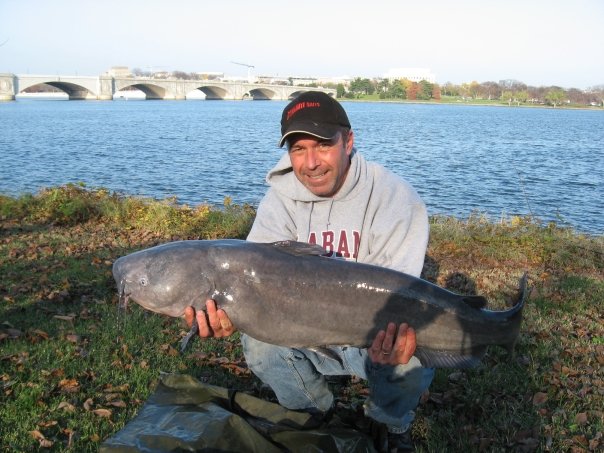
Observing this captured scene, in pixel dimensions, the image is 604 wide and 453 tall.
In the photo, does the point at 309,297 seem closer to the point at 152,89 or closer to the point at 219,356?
the point at 219,356

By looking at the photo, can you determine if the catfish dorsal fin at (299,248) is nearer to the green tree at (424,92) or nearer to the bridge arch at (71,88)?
the bridge arch at (71,88)

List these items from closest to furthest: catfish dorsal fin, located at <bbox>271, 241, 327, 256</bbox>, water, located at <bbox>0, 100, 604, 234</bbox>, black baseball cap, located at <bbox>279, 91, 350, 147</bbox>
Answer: catfish dorsal fin, located at <bbox>271, 241, 327, 256</bbox>
black baseball cap, located at <bbox>279, 91, 350, 147</bbox>
water, located at <bbox>0, 100, 604, 234</bbox>

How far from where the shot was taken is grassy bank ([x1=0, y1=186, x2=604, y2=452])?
3.35m

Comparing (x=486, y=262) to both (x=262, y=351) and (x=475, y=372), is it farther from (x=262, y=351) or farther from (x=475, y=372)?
(x=262, y=351)

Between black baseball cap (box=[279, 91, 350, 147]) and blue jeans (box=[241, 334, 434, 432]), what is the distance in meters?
1.25

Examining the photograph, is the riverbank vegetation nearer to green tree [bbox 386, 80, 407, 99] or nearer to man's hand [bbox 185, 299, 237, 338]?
green tree [bbox 386, 80, 407, 99]

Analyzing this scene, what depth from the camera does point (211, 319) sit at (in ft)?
9.83

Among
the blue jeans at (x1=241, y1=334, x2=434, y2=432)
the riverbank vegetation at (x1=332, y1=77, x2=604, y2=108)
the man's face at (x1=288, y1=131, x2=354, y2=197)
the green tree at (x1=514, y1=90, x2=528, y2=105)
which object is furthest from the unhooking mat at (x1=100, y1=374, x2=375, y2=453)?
the green tree at (x1=514, y1=90, x2=528, y2=105)

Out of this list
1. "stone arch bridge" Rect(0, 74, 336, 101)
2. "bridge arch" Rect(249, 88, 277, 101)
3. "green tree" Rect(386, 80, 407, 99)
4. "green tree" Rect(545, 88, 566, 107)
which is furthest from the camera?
"green tree" Rect(545, 88, 566, 107)

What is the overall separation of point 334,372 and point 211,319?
91 centimetres

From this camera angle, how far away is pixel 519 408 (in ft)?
11.9

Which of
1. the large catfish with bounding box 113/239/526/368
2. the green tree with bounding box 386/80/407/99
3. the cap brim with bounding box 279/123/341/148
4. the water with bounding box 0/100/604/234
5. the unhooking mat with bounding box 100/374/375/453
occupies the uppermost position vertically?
the green tree with bounding box 386/80/407/99

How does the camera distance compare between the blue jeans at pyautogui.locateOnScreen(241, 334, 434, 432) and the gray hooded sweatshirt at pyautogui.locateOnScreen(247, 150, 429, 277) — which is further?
the gray hooded sweatshirt at pyautogui.locateOnScreen(247, 150, 429, 277)

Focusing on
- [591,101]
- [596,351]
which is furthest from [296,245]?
[591,101]
